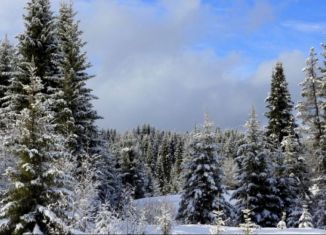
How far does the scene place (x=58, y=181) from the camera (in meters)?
14.5

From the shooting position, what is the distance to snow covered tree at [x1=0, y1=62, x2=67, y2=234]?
44.7 ft

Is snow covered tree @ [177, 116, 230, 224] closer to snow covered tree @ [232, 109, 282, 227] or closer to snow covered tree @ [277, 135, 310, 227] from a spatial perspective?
snow covered tree @ [232, 109, 282, 227]

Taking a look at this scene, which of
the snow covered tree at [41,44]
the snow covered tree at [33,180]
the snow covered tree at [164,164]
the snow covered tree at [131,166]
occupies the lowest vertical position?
the snow covered tree at [33,180]

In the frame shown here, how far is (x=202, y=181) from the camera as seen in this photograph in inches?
1238

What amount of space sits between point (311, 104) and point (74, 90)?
15122 mm

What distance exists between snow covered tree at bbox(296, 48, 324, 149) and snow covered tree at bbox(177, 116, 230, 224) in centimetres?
598

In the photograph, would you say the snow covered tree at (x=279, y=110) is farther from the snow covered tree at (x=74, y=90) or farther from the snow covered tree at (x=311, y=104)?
the snow covered tree at (x=74, y=90)

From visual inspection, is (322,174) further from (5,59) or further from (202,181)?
(5,59)

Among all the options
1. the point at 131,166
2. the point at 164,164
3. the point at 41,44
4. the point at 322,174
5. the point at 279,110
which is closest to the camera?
the point at 41,44

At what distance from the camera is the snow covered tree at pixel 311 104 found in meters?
31.9

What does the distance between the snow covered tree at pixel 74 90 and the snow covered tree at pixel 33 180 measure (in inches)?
451

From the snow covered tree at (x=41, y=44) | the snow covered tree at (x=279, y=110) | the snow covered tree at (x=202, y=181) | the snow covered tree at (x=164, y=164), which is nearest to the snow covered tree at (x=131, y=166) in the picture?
the snow covered tree at (x=279, y=110)

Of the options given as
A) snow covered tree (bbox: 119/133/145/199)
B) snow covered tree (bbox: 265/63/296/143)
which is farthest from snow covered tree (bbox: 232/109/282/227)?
snow covered tree (bbox: 119/133/145/199)

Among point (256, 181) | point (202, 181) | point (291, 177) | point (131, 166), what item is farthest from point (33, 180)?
point (131, 166)
